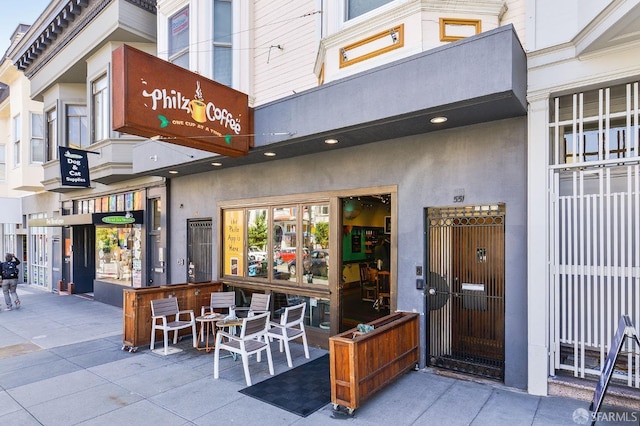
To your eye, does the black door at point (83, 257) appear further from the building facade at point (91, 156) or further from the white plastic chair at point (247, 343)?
the white plastic chair at point (247, 343)

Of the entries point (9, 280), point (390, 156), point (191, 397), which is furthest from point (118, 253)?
point (390, 156)

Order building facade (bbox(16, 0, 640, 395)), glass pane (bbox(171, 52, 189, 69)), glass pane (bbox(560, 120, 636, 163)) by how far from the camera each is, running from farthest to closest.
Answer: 1. glass pane (bbox(171, 52, 189, 69))
2. glass pane (bbox(560, 120, 636, 163))
3. building facade (bbox(16, 0, 640, 395))

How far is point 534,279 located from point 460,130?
2.36m

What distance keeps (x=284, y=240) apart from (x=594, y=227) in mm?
5382

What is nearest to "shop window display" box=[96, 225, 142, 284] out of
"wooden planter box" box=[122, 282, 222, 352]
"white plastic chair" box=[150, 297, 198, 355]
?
"wooden planter box" box=[122, 282, 222, 352]

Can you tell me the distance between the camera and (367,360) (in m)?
4.74

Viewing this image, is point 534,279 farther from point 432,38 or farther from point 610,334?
point 432,38

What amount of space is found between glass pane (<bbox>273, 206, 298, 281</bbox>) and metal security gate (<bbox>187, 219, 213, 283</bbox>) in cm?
240

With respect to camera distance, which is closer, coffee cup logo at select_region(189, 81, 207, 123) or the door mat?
the door mat

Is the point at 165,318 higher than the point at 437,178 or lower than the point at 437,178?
lower

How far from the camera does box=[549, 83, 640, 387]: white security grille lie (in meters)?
4.63

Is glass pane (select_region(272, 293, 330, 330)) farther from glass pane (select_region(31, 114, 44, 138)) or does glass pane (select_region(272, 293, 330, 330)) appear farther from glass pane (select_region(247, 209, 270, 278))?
glass pane (select_region(31, 114, 44, 138))

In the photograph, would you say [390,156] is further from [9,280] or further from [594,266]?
[9,280]

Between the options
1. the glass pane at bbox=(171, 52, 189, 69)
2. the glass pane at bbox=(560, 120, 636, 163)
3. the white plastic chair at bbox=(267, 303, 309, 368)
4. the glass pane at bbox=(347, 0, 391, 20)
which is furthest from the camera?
the glass pane at bbox=(171, 52, 189, 69)
